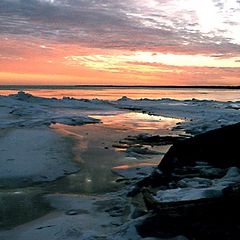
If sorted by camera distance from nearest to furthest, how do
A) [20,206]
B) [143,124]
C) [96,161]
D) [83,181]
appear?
[20,206] → [83,181] → [96,161] → [143,124]

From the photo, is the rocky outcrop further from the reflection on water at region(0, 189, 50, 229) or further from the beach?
the reflection on water at region(0, 189, 50, 229)

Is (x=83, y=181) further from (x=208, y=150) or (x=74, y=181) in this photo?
(x=208, y=150)

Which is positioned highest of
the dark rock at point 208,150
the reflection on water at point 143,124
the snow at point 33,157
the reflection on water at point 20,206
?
the dark rock at point 208,150

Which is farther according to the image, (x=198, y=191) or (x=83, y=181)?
(x=83, y=181)

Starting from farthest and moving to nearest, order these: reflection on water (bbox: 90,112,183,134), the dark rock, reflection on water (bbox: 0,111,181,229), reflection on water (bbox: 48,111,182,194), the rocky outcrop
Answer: reflection on water (bbox: 90,112,183,134) → the dark rock → reflection on water (bbox: 48,111,182,194) → reflection on water (bbox: 0,111,181,229) → the rocky outcrop

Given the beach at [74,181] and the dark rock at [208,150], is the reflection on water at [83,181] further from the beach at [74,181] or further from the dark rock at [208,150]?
the dark rock at [208,150]

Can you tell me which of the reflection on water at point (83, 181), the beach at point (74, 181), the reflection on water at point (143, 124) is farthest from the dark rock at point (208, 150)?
the reflection on water at point (143, 124)

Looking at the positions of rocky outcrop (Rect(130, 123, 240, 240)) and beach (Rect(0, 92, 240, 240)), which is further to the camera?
beach (Rect(0, 92, 240, 240))

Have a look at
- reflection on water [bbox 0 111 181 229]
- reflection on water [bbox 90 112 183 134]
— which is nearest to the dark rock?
reflection on water [bbox 0 111 181 229]

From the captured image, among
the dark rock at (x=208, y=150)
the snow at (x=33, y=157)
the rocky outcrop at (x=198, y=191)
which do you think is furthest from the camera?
the snow at (x=33, y=157)

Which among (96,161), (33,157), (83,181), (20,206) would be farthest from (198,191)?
(33,157)

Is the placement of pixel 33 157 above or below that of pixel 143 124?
below

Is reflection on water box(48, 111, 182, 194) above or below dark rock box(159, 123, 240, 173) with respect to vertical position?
below

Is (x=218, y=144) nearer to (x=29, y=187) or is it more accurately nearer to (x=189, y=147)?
(x=189, y=147)
